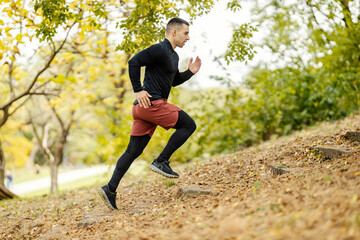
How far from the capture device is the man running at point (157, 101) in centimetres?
391

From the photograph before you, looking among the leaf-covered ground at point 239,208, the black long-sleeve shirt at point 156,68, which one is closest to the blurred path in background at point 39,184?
the leaf-covered ground at point 239,208

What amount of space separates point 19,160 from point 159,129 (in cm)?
2364

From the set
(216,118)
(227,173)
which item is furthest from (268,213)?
(216,118)

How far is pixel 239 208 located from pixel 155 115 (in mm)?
1529

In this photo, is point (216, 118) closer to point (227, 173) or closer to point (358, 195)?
point (227, 173)

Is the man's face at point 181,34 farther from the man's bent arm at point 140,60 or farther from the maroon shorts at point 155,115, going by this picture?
the maroon shorts at point 155,115

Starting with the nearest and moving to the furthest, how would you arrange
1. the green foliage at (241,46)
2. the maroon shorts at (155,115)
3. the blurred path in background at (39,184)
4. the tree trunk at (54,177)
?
the maroon shorts at (155,115) → the green foliage at (241,46) → the tree trunk at (54,177) → the blurred path in background at (39,184)

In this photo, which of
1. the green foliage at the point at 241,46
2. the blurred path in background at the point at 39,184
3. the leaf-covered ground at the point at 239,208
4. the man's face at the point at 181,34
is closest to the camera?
the leaf-covered ground at the point at 239,208

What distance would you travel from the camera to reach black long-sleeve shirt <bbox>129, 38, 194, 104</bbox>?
3.89 m

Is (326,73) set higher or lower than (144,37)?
lower

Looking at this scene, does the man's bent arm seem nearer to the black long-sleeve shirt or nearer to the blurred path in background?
the black long-sleeve shirt

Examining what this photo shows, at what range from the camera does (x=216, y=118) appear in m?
10.5

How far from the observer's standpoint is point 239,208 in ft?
9.91

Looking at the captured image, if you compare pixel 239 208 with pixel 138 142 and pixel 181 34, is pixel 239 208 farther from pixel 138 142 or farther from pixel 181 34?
pixel 181 34
